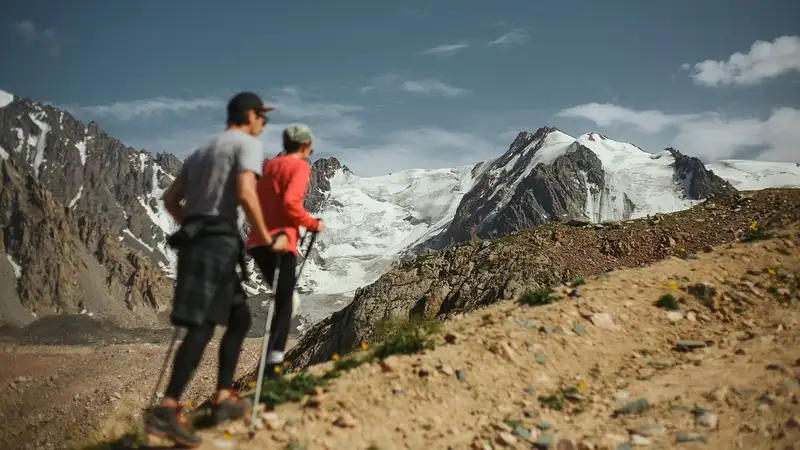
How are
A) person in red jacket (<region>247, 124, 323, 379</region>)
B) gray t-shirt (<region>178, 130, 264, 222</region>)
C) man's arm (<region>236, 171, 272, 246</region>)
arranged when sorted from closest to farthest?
man's arm (<region>236, 171, 272, 246</region>), gray t-shirt (<region>178, 130, 264, 222</region>), person in red jacket (<region>247, 124, 323, 379</region>)

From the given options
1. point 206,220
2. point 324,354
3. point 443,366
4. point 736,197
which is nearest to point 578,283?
point 443,366

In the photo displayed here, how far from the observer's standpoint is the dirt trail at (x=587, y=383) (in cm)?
610

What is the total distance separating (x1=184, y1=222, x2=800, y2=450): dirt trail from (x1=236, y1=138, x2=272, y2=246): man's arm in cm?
230

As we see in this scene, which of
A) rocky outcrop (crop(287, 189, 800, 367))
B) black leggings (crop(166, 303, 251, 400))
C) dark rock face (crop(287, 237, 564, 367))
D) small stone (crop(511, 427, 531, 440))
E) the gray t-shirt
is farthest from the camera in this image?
rocky outcrop (crop(287, 189, 800, 367))

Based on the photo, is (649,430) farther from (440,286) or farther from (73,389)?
(73,389)

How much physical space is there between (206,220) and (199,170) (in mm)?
536

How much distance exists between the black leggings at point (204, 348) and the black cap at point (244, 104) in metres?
2.06

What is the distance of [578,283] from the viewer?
11.1m

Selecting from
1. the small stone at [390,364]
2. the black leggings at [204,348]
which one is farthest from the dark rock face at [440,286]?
the black leggings at [204,348]

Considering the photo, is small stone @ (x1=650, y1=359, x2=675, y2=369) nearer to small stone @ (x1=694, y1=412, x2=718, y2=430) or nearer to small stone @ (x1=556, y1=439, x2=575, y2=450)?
small stone @ (x1=694, y1=412, x2=718, y2=430)

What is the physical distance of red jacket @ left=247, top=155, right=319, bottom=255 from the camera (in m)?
6.06

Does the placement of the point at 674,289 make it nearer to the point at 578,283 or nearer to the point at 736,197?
the point at 578,283

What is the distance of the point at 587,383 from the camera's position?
306 inches

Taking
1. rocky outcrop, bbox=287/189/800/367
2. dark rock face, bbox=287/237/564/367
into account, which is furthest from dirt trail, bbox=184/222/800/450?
rocky outcrop, bbox=287/189/800/367
